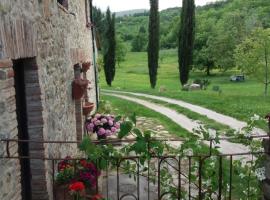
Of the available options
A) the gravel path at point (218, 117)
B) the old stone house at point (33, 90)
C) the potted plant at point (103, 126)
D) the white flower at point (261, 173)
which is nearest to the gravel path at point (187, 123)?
the gravel path at point (218, 117)

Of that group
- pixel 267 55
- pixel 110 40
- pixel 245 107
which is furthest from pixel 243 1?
pixel 245 107

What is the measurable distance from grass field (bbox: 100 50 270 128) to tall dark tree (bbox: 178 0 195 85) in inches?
88.6

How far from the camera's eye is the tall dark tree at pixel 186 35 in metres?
27.4

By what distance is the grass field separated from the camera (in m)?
16.0

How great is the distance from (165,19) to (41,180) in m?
97.0

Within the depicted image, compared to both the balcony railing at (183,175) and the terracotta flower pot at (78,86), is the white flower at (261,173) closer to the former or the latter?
the balcony railing at (183,175)

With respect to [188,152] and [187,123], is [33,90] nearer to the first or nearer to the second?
[188,152]

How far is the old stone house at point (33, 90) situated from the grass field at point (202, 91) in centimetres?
266

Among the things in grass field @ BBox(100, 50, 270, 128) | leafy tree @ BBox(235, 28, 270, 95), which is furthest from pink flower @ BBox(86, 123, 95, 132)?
leafy tree @ BBox(235, 28, 270, 95)

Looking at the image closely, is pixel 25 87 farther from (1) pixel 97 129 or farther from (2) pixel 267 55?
(2) pixel 267 55

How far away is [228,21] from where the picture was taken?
49688mm

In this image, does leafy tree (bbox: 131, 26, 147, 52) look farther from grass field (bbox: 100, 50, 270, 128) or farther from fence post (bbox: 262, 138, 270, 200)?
fence post (bbox: 262, 138, 270, 200)

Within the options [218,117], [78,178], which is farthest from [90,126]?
[218,117]

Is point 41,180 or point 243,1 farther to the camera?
point 243,1
